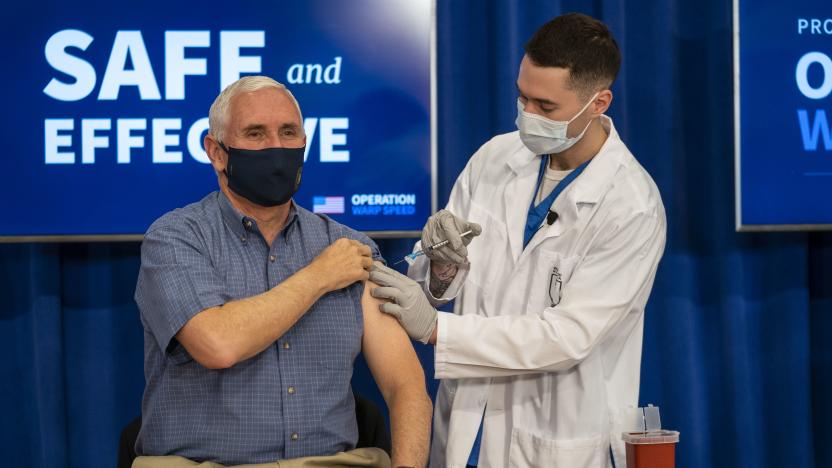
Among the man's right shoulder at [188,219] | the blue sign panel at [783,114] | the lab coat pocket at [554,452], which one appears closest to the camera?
the man's right shoulder at [188,219]

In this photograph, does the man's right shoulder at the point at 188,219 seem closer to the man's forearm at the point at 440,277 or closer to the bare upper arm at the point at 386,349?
the bare upper arm at the point at 386,349

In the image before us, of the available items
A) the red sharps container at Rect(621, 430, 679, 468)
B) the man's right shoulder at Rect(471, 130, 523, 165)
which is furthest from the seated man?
the man's right shoulder at Rect(471, 130, 523, 165)

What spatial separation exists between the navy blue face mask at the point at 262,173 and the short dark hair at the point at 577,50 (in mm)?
651

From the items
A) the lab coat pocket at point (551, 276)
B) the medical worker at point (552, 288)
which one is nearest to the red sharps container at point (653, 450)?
the medical worker at point (552, 288)

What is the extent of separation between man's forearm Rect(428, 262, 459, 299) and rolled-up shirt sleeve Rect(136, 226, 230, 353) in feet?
1.87

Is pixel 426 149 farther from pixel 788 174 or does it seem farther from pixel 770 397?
pixel 770 397

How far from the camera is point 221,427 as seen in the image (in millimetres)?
1888

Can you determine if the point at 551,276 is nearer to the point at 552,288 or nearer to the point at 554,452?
the point at 552,288

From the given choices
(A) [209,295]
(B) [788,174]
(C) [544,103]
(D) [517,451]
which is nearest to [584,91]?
(C) [544,103]

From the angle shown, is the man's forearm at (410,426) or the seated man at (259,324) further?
the man's forearm at (410,426)

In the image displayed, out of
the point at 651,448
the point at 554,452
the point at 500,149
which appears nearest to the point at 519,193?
the point at 500,149

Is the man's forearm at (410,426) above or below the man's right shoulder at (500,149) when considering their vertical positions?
below

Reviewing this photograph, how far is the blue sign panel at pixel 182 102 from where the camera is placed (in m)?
3.00

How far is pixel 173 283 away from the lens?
1870 mm
